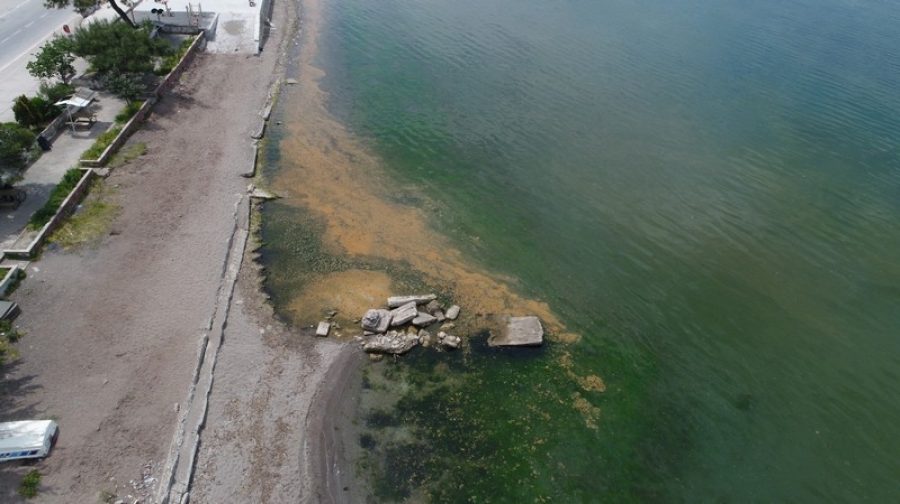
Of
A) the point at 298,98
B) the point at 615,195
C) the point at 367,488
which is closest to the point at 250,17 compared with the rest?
the point at 298,98

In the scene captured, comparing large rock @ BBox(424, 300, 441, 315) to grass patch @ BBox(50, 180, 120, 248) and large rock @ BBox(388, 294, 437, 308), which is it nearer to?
large rock @ BBox(388, 294, 437, 308)

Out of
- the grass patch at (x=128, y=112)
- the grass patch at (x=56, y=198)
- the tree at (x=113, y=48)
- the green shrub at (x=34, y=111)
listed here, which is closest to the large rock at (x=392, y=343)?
the grass patch at (x=56, y=198)

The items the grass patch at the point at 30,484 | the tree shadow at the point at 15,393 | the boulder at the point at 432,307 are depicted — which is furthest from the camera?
the boulder at the point at 432,307

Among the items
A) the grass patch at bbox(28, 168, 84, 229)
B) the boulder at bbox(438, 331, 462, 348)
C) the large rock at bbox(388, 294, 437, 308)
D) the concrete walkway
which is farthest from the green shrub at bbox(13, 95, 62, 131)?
the boulder at bbox(438, 331, 462, 348)

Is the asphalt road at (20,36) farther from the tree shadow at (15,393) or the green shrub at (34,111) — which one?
the tree shadow at (15,393)

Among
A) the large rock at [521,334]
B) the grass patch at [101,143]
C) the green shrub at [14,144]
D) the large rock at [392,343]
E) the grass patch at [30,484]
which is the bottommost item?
the grass patch at [30,484]

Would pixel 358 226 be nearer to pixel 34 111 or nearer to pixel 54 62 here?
pixel 34 111

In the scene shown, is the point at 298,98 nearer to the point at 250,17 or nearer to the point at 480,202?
the point at 250,17
